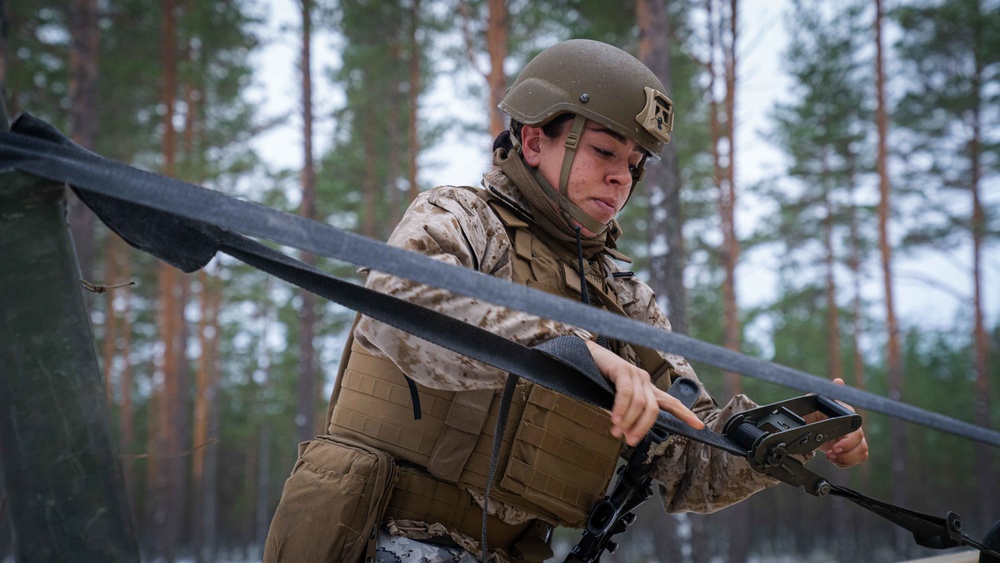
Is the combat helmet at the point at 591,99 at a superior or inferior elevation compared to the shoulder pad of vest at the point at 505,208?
superior

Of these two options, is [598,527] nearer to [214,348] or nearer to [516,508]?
[516,508]

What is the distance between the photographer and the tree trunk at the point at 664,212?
8.88 metres

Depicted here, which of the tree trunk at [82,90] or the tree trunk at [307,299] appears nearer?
the tree trunk at [82,90]

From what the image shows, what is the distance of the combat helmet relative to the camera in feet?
8.44

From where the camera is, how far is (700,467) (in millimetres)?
2703

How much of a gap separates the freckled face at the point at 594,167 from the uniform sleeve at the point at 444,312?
1.71 feet

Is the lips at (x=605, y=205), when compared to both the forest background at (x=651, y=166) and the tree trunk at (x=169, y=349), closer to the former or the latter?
the forest background at (x=651, y=166)

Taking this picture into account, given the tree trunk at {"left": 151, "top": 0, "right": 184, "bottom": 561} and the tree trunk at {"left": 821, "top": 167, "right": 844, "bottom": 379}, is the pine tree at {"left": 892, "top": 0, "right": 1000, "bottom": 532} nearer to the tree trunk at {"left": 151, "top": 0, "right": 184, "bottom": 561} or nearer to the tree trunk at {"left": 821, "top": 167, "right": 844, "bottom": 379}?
the tree trunk at {"left": 821, "top": 167, "right": 844, "bottom": 379}

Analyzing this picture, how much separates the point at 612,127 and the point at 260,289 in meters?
27.3

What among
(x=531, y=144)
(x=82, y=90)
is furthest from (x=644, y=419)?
(x=82, y=90)

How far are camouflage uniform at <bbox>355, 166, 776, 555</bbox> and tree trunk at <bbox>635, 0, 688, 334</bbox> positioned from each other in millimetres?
5906

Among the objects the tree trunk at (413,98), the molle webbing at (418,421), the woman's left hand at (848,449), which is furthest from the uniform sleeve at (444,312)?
the tree trunk at (413,98)

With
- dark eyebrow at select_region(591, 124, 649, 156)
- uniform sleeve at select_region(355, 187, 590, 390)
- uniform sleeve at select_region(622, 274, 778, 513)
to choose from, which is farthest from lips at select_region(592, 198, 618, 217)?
uniform sleeve at select_region(355, 187, 590, 390)

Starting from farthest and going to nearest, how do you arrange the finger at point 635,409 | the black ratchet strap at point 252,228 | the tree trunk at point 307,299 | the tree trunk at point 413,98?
the tree trunk at point 413,98 → the tree trunk at point 307,299 → the finger at point 635,409 → the black ratchet strap at point 252,228
